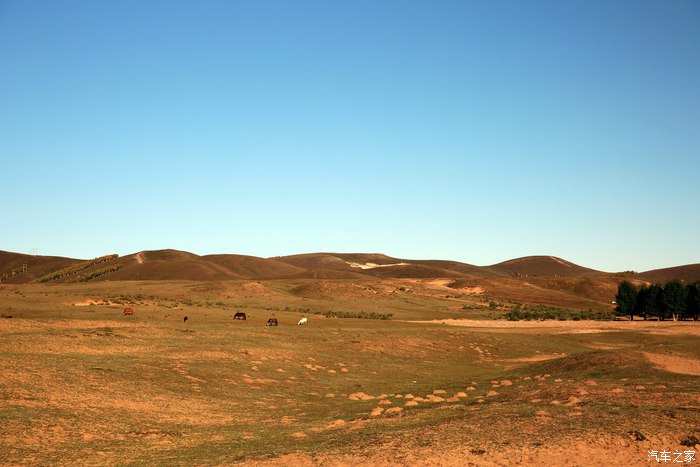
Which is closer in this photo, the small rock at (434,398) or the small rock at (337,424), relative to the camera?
the small rock at (337,424)

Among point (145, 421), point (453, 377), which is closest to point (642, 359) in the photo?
point (453, 377)

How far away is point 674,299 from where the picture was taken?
282 ft

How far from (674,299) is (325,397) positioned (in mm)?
77013

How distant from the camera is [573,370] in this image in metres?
29.7

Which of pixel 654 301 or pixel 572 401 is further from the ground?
pixel 654 301

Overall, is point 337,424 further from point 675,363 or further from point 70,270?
point 70,270

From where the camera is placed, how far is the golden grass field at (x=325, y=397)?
14633 mm

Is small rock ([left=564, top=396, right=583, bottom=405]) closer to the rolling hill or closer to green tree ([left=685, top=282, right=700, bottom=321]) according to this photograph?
green tree ([left=685, top=282, right=700, bottom=321])

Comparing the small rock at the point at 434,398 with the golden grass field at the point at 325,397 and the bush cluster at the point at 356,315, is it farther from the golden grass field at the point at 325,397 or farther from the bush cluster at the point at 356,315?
the bush cluster at the point at 356,315

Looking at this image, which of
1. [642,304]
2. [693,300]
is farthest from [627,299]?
[693,300]

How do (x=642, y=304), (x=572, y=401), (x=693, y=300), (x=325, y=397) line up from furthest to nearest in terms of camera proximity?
(x=642, y=304) < (x=693, y=300) < (x=325, y=397) < (x=572, y=401)

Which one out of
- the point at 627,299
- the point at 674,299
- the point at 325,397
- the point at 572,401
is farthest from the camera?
the point at 627,299

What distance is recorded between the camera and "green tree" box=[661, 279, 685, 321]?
85.6 m

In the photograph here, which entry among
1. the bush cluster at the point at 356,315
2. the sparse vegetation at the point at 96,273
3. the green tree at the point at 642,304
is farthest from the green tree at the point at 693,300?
the sparse vegetation at the point at 96,273
